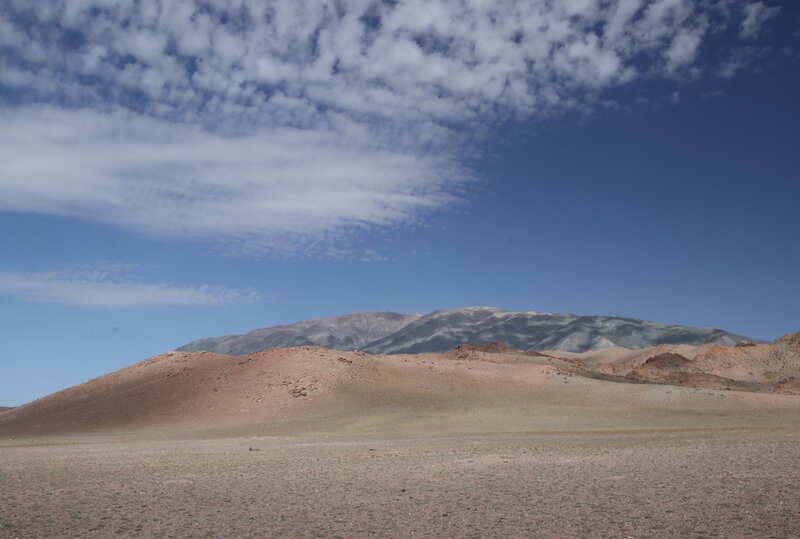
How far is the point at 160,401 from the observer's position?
47.7 meters

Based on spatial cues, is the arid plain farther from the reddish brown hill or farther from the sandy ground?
the reddish brown hill

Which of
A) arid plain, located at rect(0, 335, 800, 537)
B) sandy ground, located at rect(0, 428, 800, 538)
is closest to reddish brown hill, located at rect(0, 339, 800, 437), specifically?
arid plain, located at rect(0, 335, 800, 537)

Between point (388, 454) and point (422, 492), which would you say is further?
A: point (388, 454)

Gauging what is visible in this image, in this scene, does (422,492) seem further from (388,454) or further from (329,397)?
(329,397)

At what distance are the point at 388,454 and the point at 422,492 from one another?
342 inches

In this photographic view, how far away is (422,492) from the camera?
13.8 metres

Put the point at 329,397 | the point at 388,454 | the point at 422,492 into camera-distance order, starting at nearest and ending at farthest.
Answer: the point at 422,492, the point at 388,454, the point at 329,397

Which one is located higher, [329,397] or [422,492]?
[329,397]

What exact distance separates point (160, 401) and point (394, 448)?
97.7 feet

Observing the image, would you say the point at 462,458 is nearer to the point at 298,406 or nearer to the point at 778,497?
the point at 778,497

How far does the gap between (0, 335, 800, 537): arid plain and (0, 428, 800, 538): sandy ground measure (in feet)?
0.23

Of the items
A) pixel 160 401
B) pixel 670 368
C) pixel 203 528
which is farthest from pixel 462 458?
pixel 670 368

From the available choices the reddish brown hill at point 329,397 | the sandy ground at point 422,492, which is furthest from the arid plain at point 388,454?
the reddish brown hill at point 329,397

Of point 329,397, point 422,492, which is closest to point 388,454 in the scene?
point 422,492
